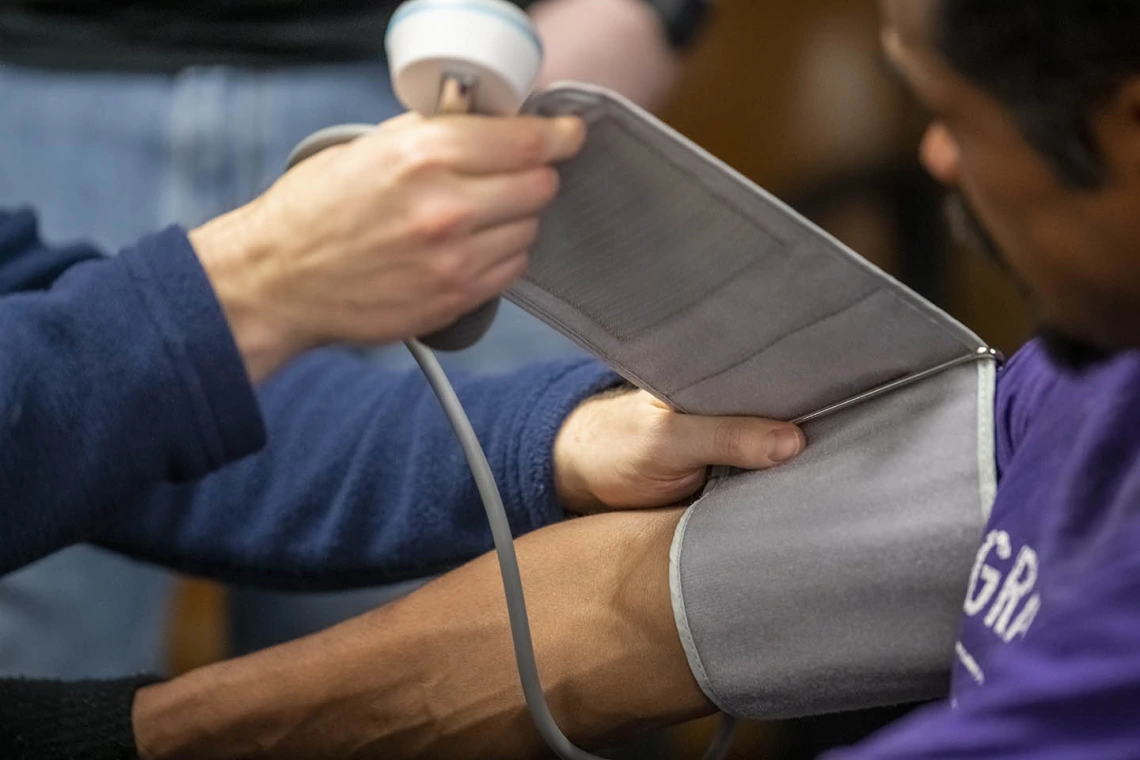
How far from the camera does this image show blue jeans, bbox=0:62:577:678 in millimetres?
1141

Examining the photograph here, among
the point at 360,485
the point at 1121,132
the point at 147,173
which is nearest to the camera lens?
the point at 1121,132

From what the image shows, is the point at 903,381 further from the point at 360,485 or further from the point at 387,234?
the point at 360,485

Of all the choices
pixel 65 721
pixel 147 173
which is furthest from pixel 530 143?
pixel 147 173

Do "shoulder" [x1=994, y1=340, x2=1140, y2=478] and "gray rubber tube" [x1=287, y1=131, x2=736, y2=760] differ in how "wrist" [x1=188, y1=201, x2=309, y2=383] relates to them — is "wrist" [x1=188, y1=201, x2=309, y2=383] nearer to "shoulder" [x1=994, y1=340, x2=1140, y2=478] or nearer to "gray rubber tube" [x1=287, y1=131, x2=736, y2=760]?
"gray rubber tube" [x1=287, y1=131, x2=736, y2=760]

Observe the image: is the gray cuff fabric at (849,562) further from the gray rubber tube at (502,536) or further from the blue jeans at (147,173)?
the blue jeans at (147,173)

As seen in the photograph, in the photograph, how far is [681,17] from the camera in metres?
1.16

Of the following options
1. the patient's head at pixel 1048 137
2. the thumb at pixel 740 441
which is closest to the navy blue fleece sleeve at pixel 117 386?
the thumb at pixel 740 441

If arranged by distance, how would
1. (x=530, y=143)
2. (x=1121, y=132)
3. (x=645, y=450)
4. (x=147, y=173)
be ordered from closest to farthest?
(x=1121, y=132) < (x=530, y=143) < (x=645, y=450) < (x=147, y=173)

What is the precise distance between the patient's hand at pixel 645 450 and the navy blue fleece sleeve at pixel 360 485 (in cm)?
2

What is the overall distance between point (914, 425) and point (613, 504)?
0.26 m

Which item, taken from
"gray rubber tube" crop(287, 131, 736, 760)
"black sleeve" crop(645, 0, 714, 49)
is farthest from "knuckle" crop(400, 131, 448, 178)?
"black sleeve" crop(645, 0, 714, 49)

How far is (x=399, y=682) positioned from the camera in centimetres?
84

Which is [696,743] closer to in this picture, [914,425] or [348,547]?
[348,547]

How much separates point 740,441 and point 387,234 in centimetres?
25
